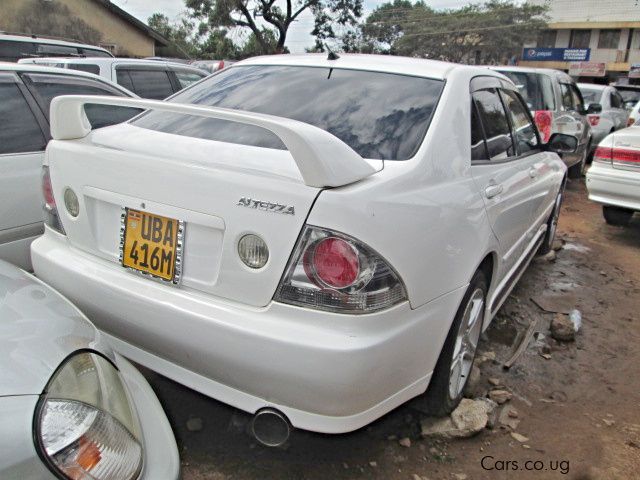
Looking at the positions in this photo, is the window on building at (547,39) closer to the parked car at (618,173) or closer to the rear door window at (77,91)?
the parked car at (618,173)

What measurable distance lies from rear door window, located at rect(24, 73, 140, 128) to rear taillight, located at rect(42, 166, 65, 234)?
1347 mm

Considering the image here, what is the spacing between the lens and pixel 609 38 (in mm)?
43656

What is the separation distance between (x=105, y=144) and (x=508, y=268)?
2.31 metres

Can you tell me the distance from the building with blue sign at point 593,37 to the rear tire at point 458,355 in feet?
150

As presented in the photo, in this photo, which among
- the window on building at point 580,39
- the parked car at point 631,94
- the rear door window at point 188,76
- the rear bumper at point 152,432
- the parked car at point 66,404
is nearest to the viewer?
the parked car at point 66,404

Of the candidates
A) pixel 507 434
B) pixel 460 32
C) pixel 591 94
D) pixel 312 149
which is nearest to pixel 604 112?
pixel 591 94

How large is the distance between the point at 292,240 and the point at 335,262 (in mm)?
155

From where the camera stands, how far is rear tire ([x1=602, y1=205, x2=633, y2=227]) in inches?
239

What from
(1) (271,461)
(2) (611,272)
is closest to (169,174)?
(1) (271,461)

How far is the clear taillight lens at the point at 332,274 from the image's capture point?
171 cm

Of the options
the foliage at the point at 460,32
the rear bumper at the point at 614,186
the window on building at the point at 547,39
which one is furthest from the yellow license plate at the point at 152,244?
the window on building at the point at 547,39

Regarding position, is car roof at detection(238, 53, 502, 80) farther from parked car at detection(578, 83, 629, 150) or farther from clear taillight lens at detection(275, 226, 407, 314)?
parked car at detection(578, 83, 629, 150)

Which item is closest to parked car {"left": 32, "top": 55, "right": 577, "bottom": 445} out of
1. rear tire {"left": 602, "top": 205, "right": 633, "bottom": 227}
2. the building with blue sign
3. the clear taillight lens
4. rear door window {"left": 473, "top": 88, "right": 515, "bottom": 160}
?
the clear taillight lens

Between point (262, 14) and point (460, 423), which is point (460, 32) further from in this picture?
point (460, 423)
